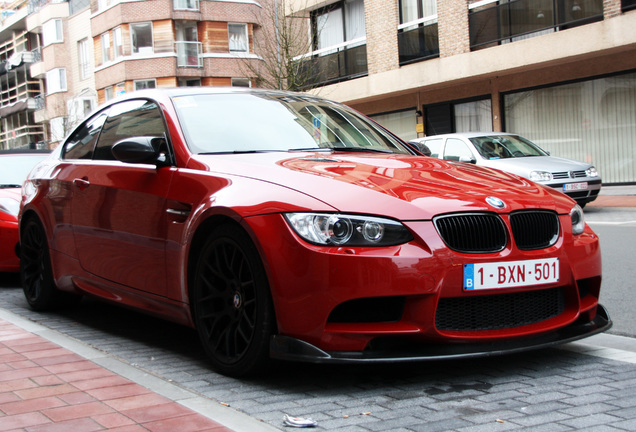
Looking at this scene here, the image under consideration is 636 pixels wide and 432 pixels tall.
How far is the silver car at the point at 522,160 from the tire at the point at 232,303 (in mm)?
10879

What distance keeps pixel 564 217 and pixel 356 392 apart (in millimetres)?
1379

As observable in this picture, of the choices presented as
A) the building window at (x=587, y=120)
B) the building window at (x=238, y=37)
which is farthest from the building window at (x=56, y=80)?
the building window at (x=587, y=120)

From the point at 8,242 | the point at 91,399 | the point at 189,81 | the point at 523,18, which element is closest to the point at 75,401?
the point at 91,399

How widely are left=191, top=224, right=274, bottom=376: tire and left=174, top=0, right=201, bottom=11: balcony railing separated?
4332 centimetres

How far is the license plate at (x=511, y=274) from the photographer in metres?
3.77

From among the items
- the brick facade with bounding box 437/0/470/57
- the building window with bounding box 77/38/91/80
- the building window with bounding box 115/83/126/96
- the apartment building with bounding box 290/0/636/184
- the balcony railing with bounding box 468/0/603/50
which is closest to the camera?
the balcony railing with bounding box 468/0/603/50

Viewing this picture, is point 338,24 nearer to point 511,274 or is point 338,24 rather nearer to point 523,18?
point 523,18

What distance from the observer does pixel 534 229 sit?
4.06 metres

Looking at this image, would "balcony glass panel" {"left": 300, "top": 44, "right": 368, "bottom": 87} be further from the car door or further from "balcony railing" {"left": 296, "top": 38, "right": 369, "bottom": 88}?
the car door

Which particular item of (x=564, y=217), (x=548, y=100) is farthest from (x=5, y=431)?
(x=548, y=100)

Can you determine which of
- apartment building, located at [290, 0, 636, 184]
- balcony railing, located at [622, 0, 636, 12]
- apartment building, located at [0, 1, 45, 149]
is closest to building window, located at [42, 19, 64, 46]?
apartment building, located at [0, 1, 45, 149]

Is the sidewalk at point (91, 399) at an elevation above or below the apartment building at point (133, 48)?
below

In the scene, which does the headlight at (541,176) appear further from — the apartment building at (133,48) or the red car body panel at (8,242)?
the apartment building at (133,48)

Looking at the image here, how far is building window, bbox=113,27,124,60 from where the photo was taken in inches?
→ 1810
